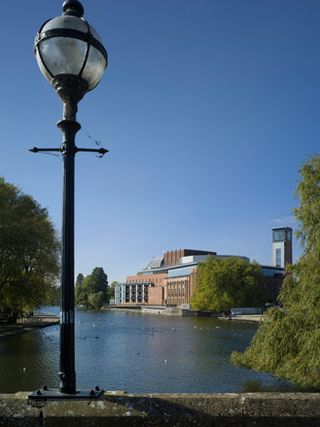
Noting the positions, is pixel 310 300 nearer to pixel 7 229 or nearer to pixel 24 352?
pixel 24 352

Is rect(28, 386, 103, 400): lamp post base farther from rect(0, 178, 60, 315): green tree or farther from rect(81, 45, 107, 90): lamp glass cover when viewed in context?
rect(0, 178, 60, 315): green tree

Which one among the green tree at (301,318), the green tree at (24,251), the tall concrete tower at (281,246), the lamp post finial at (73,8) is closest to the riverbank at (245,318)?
the green tree at (24,251)

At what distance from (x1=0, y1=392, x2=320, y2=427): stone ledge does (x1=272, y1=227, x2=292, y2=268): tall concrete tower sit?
513 ft

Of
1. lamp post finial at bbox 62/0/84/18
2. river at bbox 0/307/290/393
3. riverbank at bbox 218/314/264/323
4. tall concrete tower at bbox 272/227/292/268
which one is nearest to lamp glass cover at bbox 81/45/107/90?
lamp post finial at bbox 62/0/84/18

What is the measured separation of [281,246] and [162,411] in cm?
16049

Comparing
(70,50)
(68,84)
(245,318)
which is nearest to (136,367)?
(68,84)

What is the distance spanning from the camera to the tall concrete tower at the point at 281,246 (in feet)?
514

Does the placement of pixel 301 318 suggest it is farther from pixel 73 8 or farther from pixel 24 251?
pixel 24 251

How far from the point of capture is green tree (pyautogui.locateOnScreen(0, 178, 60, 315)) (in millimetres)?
51031

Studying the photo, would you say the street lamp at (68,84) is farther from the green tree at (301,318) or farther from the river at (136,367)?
the river at (136,367)

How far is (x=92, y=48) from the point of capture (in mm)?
4633

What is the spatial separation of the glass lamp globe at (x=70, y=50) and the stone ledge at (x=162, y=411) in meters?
3.07

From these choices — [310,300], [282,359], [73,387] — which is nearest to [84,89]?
[73,387]

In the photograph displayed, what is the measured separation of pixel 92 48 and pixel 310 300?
1669cm
